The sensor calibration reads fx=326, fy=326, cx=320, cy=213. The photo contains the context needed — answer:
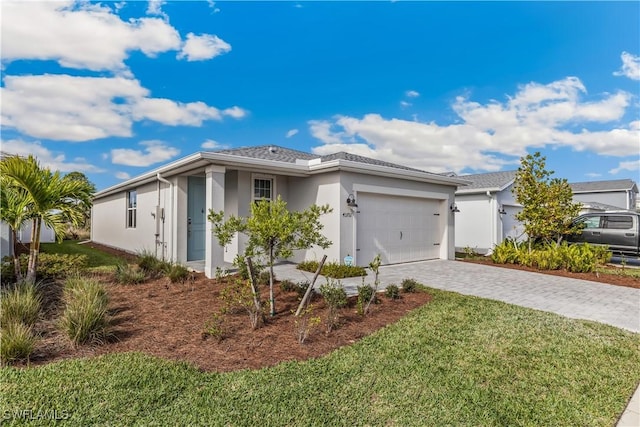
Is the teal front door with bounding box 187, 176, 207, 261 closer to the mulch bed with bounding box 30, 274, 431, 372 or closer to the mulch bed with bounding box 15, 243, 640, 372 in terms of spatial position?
the mulch bed with bounding box 15, 243, 640, 372

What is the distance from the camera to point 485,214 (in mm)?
15484

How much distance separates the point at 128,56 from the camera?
32.0 feet

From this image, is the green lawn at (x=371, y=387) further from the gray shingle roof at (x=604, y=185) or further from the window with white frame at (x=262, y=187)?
the gray shingle roof at (x=604, y=185)

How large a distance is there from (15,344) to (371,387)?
3.72 m

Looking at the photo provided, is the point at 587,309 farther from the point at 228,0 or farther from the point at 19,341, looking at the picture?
the point at 228,0

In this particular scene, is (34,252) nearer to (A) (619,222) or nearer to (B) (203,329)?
(B) (203,329)

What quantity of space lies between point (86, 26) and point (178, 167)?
3.61 m

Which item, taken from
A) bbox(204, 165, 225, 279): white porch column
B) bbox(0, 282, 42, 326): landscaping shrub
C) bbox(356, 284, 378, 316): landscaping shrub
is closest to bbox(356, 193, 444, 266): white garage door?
bbox(356, 284, 378, 316): landscaping shrub

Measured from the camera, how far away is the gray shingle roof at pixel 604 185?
26.6 m

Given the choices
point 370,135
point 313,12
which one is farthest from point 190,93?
point 370,135

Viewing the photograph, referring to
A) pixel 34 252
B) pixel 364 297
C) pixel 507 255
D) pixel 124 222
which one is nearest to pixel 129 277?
pixel 34 252

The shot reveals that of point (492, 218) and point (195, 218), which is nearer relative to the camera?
point (195, 218)

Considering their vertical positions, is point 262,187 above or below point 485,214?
above

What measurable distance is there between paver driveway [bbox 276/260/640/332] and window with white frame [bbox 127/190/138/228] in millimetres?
8209
